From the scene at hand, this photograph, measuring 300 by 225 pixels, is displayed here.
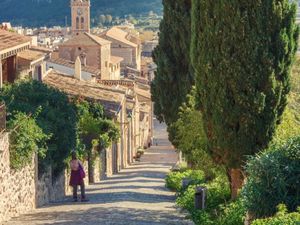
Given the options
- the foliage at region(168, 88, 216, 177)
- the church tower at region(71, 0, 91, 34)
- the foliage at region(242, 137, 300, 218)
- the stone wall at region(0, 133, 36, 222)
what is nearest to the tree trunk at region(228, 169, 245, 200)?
the foliage at region(168, 88, 216, 177)

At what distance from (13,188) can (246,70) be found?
623 centimetres

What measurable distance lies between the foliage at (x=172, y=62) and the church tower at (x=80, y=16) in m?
82.2

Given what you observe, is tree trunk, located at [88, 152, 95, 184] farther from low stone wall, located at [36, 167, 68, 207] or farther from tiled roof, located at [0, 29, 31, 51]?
tiled roof, located at [0, 29, 31, 51]

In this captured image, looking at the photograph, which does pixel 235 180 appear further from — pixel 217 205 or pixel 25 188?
pixel 25 188

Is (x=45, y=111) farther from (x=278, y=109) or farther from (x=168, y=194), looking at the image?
(x=278, y=109)

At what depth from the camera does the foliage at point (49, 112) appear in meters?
19.9

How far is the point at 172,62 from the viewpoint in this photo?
27172mm

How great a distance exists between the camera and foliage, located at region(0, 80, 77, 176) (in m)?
19.9

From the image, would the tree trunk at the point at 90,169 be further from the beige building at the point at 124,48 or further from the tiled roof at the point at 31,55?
the beige building at the point at 124,48

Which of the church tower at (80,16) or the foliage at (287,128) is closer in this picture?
the foliage at (287,128)

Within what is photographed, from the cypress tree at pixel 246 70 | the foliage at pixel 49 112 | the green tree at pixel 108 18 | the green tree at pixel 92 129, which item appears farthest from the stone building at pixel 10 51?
the green tree at pixel 108 18

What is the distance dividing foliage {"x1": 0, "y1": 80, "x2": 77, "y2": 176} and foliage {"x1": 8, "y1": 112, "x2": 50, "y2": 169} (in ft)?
3.22

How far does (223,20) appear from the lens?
670 inches

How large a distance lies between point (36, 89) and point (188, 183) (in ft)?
20.1
